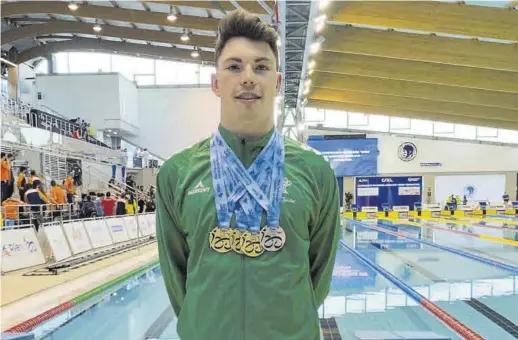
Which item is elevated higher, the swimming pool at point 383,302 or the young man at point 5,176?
the young man at point 5,176

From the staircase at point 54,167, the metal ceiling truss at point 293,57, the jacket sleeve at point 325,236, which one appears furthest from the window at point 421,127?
the jacket sleeve at point 325,236

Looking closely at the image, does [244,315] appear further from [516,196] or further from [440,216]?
[516,196]

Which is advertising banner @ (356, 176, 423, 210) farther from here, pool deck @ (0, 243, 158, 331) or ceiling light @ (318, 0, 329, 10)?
pool deck @ (0, 243, 158, 331)

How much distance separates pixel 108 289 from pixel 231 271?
5.35 m

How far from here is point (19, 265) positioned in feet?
23.2

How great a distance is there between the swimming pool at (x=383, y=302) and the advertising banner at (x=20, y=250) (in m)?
1.84

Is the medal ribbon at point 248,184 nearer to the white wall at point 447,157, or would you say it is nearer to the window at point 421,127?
the white wall at point 447,157

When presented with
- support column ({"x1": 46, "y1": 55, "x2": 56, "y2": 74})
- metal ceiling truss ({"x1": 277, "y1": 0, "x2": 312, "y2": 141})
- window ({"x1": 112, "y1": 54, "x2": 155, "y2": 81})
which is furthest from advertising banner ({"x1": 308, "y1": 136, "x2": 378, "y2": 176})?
support column ({"x1": 46, "y1": 55, "x2": 56, "y2": 74})

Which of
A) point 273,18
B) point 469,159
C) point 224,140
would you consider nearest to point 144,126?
point 469,159

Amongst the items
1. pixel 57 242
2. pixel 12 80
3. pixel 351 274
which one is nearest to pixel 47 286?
pixel 57 242

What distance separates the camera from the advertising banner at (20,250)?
6.80 metres

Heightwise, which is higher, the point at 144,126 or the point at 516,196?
the point at 144,126

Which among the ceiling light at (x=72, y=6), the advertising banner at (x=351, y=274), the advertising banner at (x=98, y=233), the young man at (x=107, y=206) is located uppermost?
the ceiling light at (x=72, y=6)

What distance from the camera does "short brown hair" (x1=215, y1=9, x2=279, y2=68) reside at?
4.35 ft
